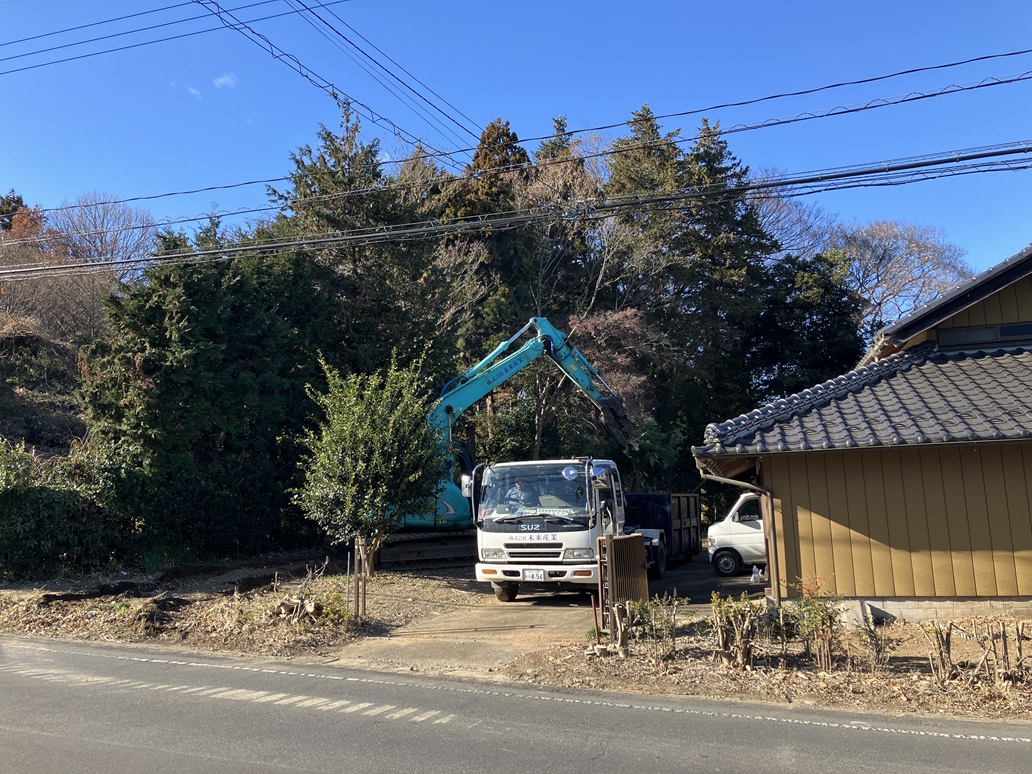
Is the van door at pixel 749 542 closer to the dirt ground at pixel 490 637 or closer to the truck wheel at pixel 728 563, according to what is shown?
the truck wheel at pixel 728 563

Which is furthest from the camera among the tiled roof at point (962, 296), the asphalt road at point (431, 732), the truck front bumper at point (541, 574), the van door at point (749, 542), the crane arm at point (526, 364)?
the crane arm at point (526, 364)

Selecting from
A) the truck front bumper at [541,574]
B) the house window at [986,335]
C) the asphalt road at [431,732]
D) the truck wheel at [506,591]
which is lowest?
the asphalt road at [431,732]

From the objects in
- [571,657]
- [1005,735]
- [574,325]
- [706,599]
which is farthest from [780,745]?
[574,325]

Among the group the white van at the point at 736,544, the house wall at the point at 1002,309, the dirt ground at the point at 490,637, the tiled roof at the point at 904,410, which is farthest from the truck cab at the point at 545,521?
the house wall at the point at 1002,309

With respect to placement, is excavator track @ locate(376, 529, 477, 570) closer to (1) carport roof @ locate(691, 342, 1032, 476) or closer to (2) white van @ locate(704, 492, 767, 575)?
(2) white van @ locate(704, 492, 767, 575)

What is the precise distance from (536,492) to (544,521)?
26.5 inches

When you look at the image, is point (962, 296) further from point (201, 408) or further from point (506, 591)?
point (201, 408)

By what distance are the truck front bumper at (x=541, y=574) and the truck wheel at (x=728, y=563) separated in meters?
6.52

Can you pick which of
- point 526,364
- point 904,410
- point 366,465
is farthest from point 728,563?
point 366,465

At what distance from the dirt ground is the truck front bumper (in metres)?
0.56

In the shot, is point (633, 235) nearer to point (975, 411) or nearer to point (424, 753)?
point (975, 411)

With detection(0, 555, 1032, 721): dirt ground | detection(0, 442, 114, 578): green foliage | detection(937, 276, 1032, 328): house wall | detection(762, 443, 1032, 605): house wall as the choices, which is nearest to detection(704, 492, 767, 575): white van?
detection(0, 555, 1032, 721): dirt ground

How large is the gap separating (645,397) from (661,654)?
24311mm

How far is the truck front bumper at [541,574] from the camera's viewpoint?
12820mm
